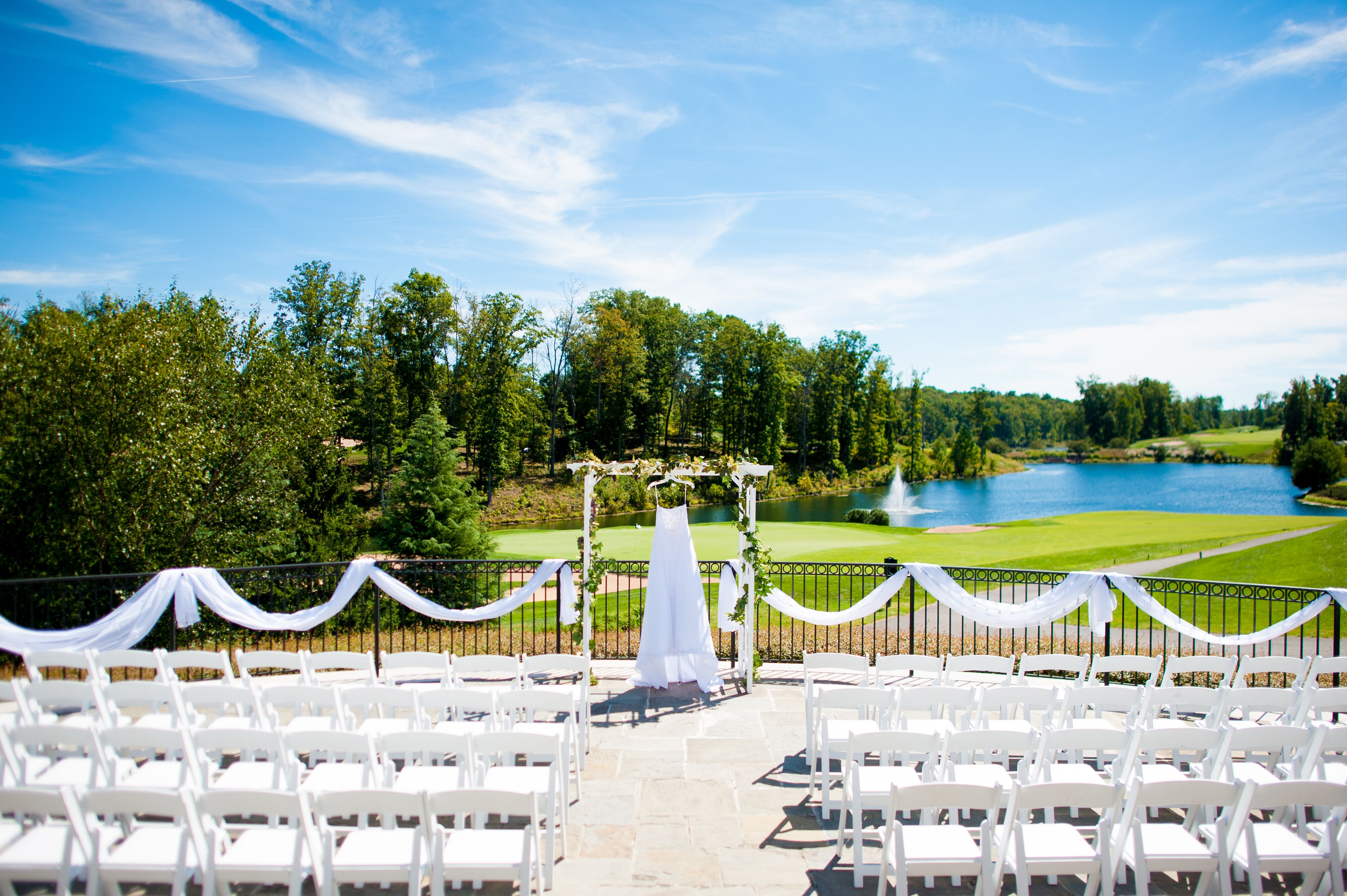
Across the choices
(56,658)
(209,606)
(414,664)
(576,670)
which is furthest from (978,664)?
(209,606)

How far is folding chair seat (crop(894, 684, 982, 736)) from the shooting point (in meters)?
6.00

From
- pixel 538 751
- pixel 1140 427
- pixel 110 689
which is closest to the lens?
pixel 538 751

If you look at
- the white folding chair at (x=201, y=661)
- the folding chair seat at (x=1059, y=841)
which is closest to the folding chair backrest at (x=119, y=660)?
the white folding chair at (x=201, y=661)

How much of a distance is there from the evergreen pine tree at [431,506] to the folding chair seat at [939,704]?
45.1ft

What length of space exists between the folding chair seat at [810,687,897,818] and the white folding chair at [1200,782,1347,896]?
2.28m

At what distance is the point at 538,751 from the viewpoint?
4.82m

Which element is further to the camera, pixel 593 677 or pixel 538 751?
pixel 593 677

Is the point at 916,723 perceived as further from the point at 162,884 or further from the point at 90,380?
the point at 90,380

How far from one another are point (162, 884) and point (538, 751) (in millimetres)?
2705

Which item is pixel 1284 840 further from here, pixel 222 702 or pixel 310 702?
pixel 222 702

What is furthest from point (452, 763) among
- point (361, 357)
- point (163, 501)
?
point (361, 357)

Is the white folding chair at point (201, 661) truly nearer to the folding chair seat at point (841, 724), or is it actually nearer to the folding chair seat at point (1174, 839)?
the folding chair seat at point (841, 724)

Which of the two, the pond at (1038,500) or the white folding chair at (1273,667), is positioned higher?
the white folding chair at (1273,667)

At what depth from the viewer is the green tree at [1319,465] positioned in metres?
50.9
